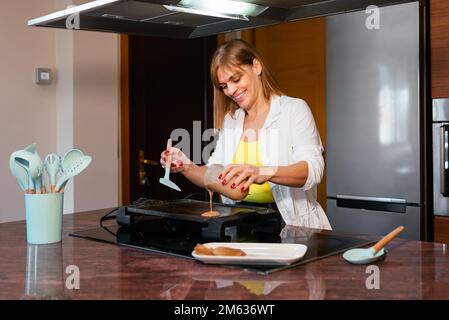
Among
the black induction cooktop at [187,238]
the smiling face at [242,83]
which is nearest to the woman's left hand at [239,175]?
the black induction cooktop at [187,238]

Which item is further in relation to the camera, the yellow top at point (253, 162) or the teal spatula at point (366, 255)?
the yellow top at point (253, 162)

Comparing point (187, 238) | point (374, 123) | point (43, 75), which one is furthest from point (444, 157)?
point (43, 75)

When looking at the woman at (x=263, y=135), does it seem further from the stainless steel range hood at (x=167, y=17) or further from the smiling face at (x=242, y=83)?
the stainless steel range hood at (x=167, y=17)

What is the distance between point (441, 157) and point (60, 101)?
2.19 m

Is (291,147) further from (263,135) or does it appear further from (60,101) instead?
(60,101)

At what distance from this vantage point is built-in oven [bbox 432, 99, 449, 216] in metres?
2.85

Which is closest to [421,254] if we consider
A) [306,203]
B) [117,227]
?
[306,203]

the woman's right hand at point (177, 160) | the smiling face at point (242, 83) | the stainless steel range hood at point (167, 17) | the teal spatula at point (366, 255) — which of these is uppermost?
the stainless steel range hood at point (167, 17)

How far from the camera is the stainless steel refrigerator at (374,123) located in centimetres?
290

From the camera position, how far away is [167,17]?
180cm

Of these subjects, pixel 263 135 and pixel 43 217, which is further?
pixel 263 135

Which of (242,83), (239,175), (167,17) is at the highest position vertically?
(167,17)

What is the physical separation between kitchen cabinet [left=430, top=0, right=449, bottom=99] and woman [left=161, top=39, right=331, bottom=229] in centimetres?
115

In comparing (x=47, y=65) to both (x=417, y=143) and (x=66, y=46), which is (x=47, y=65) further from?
(x=417, y=143)
